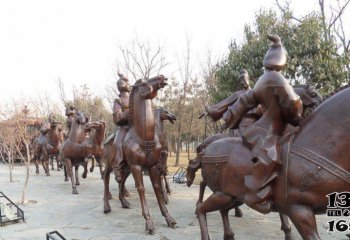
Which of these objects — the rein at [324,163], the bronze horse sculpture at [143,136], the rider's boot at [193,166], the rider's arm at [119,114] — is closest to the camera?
the rein at [324,163]

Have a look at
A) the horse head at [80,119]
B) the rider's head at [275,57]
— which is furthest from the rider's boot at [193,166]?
the horse head at [80,119]

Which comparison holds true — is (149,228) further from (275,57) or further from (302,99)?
(275,57)

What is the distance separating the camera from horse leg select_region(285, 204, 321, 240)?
2785mm

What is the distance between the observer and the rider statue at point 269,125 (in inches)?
118

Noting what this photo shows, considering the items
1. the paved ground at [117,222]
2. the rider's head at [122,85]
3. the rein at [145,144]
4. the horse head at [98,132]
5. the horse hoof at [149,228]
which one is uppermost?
the rider's head at [122,85]

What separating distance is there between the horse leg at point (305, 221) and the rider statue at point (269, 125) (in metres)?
0.28

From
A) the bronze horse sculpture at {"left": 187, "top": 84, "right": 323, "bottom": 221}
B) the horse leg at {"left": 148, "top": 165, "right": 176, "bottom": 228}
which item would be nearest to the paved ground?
the horse leg at {"left": 148, "top": 165, "right": 176, "bottom": 228}

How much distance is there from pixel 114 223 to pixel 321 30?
648cm

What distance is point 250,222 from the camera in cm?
568

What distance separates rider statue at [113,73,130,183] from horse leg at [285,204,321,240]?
3.53 meters

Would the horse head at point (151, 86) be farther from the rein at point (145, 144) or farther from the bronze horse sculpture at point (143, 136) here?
the rein at point (145, 144)

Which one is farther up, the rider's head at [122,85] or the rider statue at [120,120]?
the rider's head at [122,85]

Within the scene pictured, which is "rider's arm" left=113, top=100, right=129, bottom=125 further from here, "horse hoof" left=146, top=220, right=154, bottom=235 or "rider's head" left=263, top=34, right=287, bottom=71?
"rider's head" left=263, top=34, right=287, bottom=71

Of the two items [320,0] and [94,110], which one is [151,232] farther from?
[94,110]
